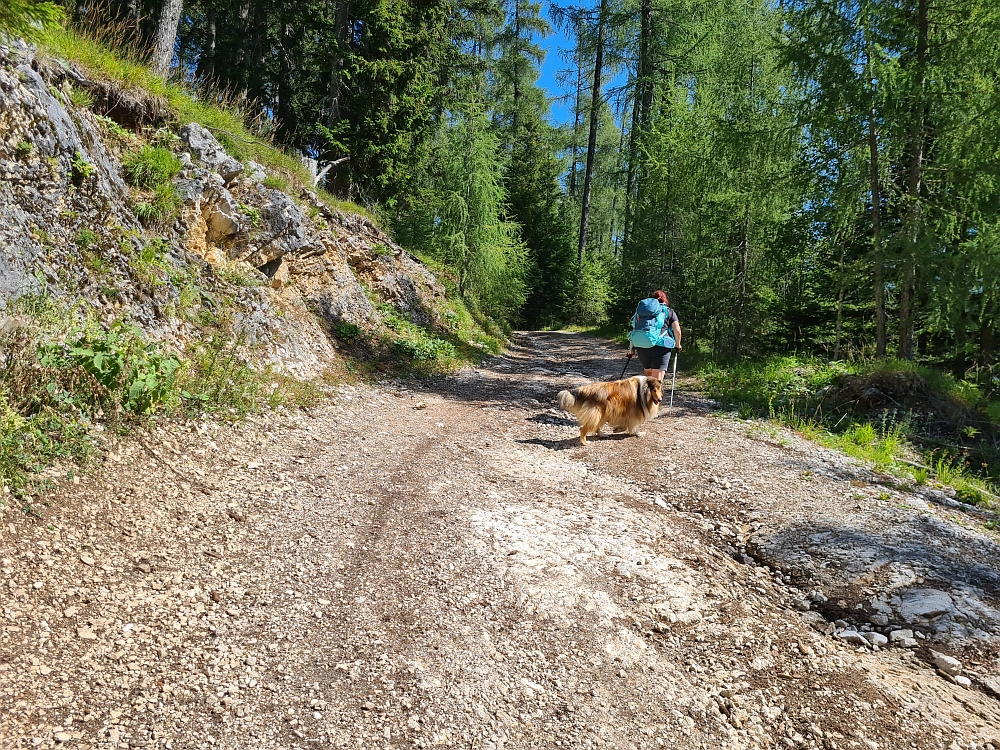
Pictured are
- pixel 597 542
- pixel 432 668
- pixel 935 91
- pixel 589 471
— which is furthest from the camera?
pixel 935 91

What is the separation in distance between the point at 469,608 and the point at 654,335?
18.8 ft

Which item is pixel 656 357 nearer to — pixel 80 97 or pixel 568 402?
pixel 568 402

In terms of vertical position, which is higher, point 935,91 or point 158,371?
point 935,91

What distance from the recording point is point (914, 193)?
363 inches

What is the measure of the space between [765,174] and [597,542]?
9869 mm

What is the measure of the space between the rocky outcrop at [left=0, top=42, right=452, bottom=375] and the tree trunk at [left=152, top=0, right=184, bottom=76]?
164cm

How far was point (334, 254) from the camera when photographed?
412 inches

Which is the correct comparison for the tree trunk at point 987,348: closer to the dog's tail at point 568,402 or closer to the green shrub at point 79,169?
the dog's tail at point 568,402

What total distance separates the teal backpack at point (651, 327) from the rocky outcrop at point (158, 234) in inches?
201

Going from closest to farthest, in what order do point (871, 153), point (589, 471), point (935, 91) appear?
1. point (589, 471)
2. point (935, 91)
3. point (871, 153)

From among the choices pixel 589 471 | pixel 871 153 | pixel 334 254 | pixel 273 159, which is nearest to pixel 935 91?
pixel 871 153

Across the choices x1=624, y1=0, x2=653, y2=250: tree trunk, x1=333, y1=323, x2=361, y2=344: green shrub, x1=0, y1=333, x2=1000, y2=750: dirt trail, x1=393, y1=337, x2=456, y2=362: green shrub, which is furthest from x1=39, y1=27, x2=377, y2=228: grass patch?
x1=624, y1=0, x2=653, y2=250: tree trunk

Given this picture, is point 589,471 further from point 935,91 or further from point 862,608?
point 935,91

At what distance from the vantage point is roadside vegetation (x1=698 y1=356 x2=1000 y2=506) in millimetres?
6398
